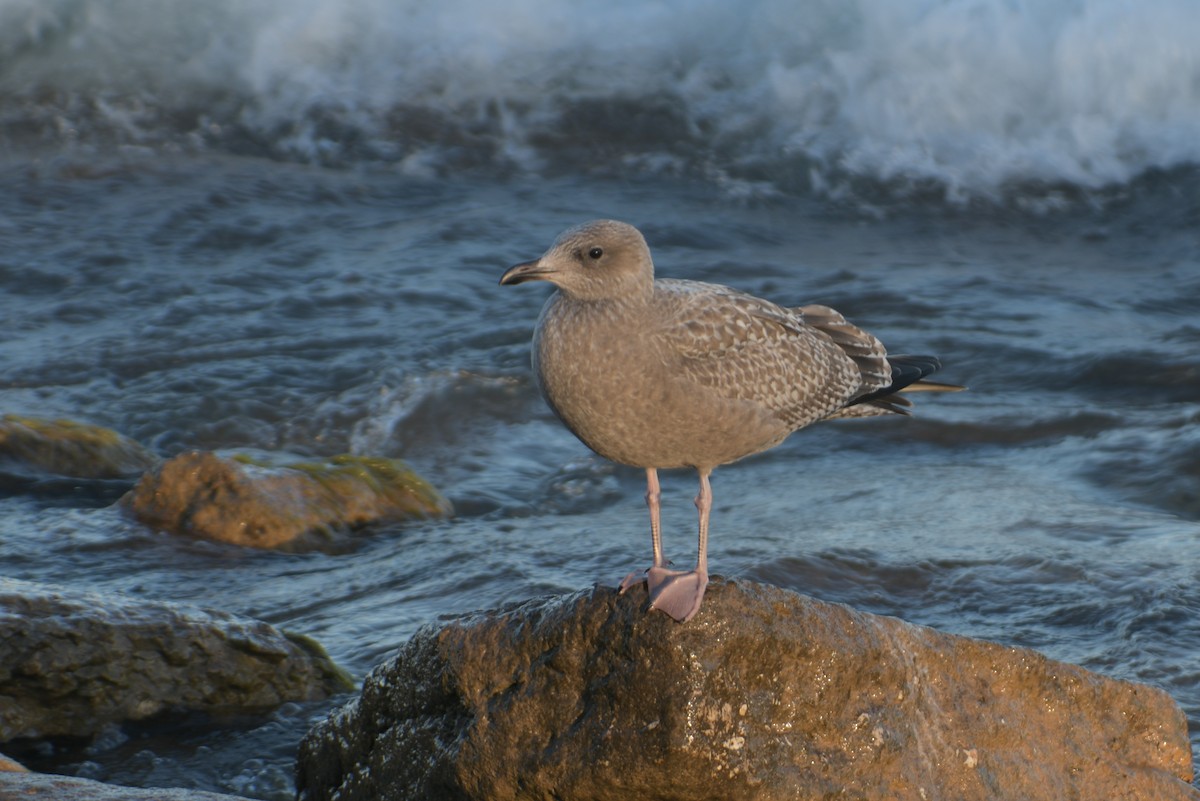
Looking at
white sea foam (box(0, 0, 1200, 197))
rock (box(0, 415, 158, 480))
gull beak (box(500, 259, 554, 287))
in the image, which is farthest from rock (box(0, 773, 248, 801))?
white sea foam (box(0, 0, 1200, 197))

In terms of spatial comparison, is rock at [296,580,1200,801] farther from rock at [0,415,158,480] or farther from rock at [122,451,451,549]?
rock at [0,415,158,480]

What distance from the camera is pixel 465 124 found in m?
14.5

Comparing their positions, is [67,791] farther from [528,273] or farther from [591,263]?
[591,263]

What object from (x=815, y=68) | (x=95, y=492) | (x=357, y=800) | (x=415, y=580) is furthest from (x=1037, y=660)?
(x=815, y=68)

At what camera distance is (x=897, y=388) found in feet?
19.2

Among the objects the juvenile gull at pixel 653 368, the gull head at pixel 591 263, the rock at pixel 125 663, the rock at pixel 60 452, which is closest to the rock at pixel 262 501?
the rock at pixel 60 452

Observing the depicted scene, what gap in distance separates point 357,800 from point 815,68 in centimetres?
1215

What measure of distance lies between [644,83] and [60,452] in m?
8.83

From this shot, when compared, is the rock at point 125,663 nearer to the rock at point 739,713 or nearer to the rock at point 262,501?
the rock at point 739,713

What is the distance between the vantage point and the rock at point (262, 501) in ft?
23.0

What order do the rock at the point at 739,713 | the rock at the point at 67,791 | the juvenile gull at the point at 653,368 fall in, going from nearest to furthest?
the rock at the point at 67,791, the rock at the point at 739,713, the juvenile gull at the point at 653,368

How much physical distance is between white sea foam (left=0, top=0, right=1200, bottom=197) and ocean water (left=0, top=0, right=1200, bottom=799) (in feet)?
0.15

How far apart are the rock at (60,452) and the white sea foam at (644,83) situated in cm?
619

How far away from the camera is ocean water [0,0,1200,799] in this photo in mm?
6574
